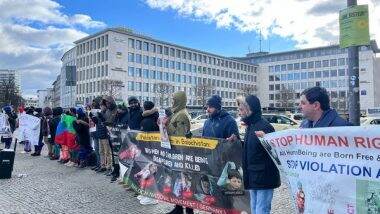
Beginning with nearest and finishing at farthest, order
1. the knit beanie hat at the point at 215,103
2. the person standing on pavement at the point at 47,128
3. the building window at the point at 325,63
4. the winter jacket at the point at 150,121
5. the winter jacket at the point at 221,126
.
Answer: the winter jacket at the point at 221,126 < the knit beanie hat at the point at 215,103 < the winter jacket at the point at 150,121 < the person standing on pavement at the point at 47,128 < the building window at the point at 325,63

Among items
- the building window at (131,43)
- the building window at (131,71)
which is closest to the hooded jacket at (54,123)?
the building window at (131,71)

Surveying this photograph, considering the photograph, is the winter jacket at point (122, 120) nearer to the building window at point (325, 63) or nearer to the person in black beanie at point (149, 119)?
the person in black beanie at point (149, 119)

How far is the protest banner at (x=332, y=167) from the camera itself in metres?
3.90

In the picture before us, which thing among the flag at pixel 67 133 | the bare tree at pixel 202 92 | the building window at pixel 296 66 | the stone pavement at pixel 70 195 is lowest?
the stone pavement at pixel 70 195

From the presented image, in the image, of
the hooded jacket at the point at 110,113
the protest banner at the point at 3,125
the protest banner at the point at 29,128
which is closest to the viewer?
the hooded jacket at the point at 110,113

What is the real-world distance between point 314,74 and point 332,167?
142 metres

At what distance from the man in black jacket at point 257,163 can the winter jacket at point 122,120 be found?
554 centimetres

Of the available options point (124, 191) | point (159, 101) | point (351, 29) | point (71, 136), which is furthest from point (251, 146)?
point (159, 101)

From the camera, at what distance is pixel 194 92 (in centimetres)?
12812

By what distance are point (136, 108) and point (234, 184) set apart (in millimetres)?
4457

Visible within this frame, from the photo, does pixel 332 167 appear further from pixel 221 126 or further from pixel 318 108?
pixel 221 126

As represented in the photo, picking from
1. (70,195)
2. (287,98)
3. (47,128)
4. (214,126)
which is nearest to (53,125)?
(47,128)

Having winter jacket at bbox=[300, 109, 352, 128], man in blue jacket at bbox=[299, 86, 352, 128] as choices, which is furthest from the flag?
winter jacket at bbox=[300, 109, 352, 128]

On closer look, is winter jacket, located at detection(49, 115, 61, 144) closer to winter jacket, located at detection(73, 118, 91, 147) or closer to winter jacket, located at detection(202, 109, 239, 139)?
winter jacket, located at detection(73, 118, 91, 147)
